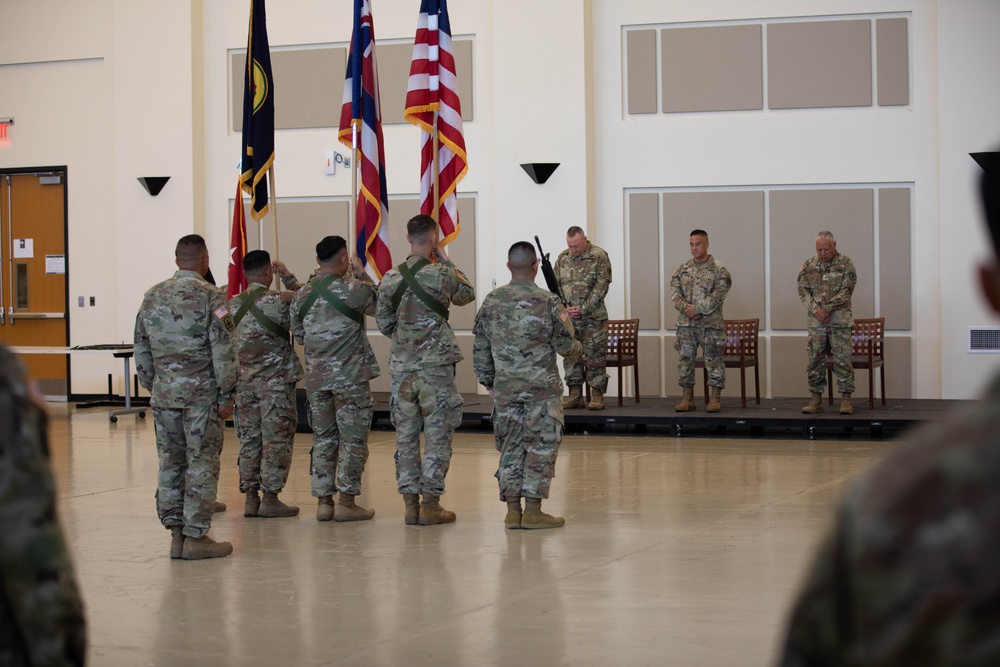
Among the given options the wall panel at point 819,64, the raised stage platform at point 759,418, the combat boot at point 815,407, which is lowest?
the raised stage platform at point 759,418

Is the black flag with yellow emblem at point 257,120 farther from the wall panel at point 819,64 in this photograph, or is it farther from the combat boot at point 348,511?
the wall panel at point 819,64

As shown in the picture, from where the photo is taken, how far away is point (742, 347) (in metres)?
11.8

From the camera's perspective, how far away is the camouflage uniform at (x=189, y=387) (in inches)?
234

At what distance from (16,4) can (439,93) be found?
991cm

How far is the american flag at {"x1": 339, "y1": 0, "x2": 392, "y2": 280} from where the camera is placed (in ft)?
26.3

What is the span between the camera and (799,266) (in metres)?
13.2

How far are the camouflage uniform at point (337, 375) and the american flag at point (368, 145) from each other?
90cm

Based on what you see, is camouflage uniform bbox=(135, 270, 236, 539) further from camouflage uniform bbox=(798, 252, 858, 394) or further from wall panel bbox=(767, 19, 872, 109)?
wall panel bbox=(767, 19, 872, 109)

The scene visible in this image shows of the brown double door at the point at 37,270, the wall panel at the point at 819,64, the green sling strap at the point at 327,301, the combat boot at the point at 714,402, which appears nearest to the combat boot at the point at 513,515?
the green sling strap at the point at 327,301

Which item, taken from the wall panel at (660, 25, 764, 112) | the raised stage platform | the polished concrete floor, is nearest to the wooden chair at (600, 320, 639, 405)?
the raised stage platform

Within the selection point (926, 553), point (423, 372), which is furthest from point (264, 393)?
point (926, 553)

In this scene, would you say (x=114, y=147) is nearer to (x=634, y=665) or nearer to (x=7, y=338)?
(x=7, y=338)

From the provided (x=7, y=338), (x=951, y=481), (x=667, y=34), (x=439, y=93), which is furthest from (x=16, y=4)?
(x=951, y=481)

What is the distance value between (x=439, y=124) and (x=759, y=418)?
15.1 feet
